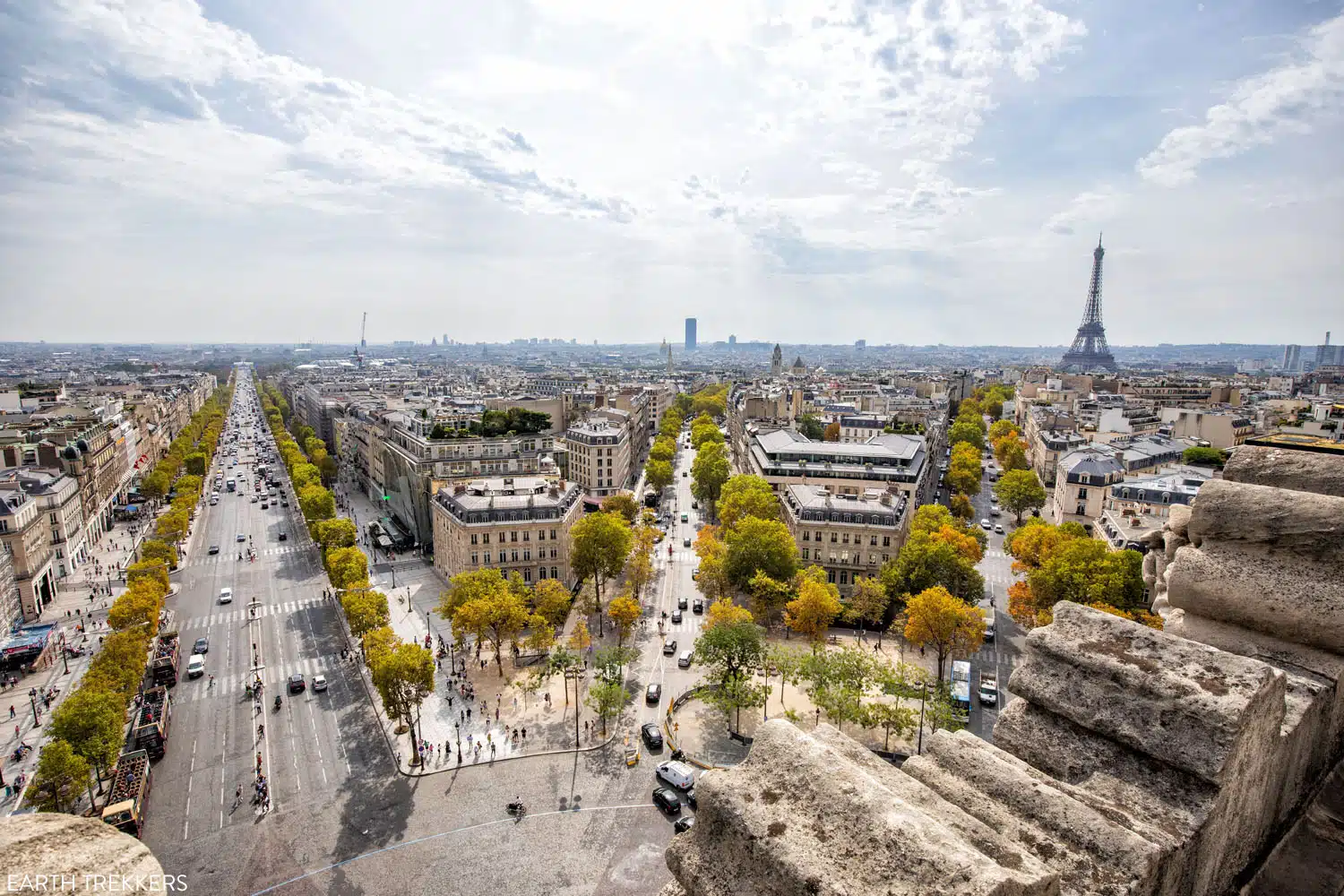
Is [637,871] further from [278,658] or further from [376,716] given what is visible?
[278,658]

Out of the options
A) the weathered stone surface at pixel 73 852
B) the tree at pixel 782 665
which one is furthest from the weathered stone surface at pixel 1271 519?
the tree at pixel 782 665

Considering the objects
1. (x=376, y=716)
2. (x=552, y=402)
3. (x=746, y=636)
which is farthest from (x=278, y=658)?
(x=552, y=402)

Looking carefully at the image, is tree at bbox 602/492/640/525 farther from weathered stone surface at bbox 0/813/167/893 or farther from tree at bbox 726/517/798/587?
weathered stone surface at bbox 0/813/167/893

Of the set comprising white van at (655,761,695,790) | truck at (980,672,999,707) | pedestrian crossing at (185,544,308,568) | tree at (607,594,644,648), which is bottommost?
pedestrian crossing at (185,544,308,568)

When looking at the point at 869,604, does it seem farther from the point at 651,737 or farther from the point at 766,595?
the point at 651,737

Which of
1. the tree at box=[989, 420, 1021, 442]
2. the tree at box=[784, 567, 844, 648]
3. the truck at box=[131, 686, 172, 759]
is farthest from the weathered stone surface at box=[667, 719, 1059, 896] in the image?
the tree at box=[989, 420, 1021, 442]

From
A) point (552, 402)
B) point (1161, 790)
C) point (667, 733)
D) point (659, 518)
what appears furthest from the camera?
point (552, 402)
